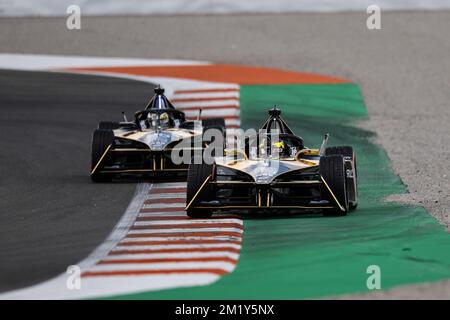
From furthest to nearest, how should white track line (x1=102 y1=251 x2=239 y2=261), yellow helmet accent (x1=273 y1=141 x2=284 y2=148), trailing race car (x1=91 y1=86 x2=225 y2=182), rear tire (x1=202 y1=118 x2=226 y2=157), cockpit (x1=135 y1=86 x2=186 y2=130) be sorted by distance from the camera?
1. cockpit (x1=135 y1=86 x2=186 y2=130)
2. rear tire (x1=202 y1=118 x2=226 y2=157)
3. trailing race car (x1=91 y1=86 x2=225 y2=182)
4. yellow helmet accent (x1=273 y1=141 x2=284 y2=148)
5. white track line (x1=102 y1=251 x2=239 y2=261)

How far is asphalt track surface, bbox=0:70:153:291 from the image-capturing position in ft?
44.0

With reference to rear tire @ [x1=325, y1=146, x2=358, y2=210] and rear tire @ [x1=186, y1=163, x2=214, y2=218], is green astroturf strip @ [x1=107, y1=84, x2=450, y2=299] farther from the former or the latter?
rear tire @ [x1=186, y1=163, x2=214, y2=218]

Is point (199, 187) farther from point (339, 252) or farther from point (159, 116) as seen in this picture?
point (159, 116)

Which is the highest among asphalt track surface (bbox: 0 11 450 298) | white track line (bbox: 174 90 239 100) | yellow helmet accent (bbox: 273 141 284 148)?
asphalt track surface (bbox: 0 11 450 298)

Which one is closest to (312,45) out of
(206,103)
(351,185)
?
(206,103)

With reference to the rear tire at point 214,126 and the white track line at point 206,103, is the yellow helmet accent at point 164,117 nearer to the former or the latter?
the rear tire at point 214,126

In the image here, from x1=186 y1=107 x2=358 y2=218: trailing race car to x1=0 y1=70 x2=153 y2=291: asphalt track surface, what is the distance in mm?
1168

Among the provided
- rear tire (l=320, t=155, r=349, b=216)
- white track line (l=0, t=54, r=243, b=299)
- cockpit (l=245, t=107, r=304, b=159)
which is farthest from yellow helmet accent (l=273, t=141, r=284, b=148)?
white track line (l=0, t=54, r=243, b=299)

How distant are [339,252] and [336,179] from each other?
2.20m

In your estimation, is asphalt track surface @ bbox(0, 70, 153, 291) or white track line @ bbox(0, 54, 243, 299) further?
asphalt track surface @ bbox(0, 70, 153, 291)

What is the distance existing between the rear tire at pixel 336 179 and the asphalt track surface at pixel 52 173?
Result: 2542mm

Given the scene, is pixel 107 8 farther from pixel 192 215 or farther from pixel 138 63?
pixel 192 215

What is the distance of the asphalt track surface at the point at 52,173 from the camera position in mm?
13398

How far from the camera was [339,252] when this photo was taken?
42.1ft
